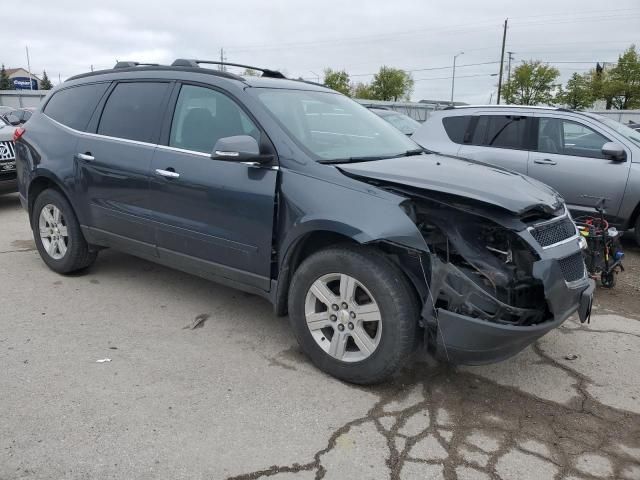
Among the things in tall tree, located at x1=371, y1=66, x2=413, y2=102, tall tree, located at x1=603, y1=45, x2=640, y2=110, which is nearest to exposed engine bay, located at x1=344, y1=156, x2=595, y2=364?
tall tree, located at x1=603, y1=45, x2=640, y2=110

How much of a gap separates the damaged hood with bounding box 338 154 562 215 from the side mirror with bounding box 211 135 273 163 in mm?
538

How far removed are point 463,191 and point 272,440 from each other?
1668 millimetres

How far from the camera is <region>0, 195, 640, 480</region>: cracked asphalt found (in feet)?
8.69

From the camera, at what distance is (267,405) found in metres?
Answer: 3.14

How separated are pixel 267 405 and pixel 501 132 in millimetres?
5407

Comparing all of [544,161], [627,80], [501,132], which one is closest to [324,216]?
[544,161]

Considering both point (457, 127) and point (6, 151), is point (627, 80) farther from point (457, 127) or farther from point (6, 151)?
point (6, 151)

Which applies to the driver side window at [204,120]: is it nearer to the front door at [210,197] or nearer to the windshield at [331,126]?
the front door at [210,197]

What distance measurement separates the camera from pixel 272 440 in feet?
9.26

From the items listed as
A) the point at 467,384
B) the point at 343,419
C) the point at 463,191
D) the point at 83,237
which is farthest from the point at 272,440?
the point at 83,237

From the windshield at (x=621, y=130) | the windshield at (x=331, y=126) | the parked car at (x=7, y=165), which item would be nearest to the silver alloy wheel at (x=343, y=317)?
the windshield at (x=331, y=126)

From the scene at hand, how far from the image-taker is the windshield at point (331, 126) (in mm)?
3741

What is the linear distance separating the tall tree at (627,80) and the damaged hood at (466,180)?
50.6 metres

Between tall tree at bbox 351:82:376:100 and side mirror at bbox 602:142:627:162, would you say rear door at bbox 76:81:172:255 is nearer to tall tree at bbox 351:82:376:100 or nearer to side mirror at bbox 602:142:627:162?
side mirror at bbox 602:142:627:162
